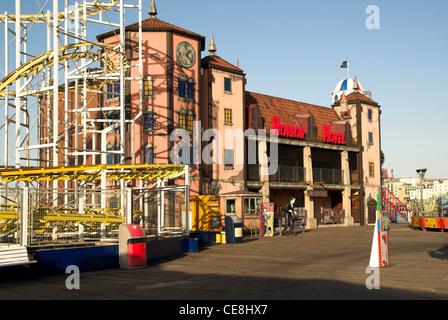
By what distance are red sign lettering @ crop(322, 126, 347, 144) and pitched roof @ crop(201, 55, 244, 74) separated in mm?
11047

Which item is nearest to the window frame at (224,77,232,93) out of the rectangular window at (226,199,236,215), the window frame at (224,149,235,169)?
the window frame at (224,149,235,169)

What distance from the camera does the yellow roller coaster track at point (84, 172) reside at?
65.1ft

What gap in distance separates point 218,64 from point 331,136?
14013 millimetres

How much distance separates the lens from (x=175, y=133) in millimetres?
33469

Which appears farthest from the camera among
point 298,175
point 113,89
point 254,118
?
point 298,175

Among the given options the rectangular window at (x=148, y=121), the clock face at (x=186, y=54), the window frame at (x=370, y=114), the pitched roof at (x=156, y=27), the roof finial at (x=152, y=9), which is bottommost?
the rectangular window at (x=148, y=121)

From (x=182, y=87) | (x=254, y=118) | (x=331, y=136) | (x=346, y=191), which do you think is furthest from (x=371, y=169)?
(x=182, y=87)

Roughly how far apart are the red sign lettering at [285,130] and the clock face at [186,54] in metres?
9.01

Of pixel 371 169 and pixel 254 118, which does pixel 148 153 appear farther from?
pixel 371 169

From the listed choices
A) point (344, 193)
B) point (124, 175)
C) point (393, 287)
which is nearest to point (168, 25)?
point (124, 175)

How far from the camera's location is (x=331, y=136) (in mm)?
46188

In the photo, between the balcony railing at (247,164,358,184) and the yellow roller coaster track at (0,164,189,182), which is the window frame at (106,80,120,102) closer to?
the balcony railing at (247,164,358,184)

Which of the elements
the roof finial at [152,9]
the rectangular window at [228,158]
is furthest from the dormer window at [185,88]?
the roof finial at [152,9]

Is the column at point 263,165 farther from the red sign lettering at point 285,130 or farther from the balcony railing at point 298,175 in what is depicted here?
the red sign lettering at point 285,130
